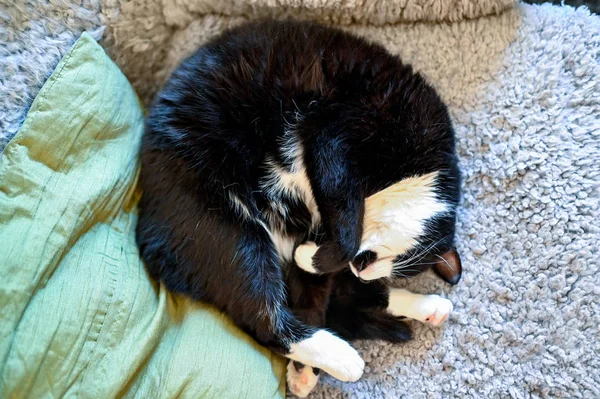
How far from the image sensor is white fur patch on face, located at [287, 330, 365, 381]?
1.21m

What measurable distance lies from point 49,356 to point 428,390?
0.88 meters

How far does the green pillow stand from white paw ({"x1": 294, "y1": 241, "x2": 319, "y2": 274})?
0.24 m

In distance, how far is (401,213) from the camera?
4.16 feet

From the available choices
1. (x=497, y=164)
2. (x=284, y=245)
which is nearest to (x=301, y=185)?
(x=284, y=245)

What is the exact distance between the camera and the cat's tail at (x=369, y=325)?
4.23 ft

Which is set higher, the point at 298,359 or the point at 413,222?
the point at 413,222

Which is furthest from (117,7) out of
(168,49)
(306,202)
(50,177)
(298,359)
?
(298,359)

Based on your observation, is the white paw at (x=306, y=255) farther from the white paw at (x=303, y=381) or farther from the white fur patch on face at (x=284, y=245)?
the white paw at (x=303, y=381)

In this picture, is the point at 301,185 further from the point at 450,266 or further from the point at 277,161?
the point at 450,266

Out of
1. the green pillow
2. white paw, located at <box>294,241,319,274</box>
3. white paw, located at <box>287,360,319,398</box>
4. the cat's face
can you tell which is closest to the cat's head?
the cat's face

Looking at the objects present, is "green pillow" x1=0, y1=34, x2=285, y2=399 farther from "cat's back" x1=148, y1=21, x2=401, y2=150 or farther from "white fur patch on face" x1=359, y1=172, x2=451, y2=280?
"white fur patch on face" x1=359, y1=172, x2=451, y2=280

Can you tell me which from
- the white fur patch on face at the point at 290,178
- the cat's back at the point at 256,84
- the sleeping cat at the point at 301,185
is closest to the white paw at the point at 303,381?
the sleeping cat at the point at 301,185

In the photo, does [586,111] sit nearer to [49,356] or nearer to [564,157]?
[564,157]

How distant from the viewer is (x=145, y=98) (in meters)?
1.60
